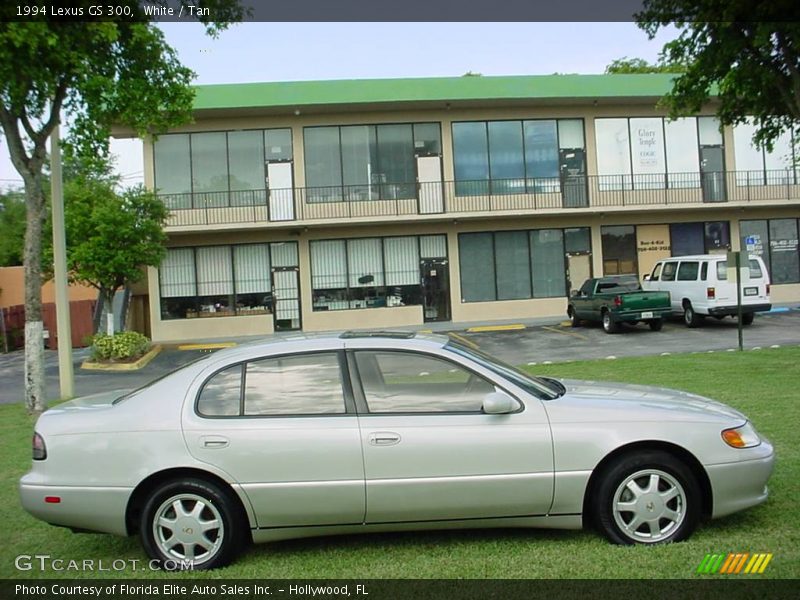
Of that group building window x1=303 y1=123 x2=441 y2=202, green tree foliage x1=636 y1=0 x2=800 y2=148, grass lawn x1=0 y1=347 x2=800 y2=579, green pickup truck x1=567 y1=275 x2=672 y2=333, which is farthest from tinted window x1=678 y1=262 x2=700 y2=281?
grass lawn x1=0 y1=347 x2=800 y2=579

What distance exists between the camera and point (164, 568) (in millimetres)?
4820

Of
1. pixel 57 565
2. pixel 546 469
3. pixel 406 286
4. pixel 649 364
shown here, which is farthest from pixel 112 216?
pixel 546 469

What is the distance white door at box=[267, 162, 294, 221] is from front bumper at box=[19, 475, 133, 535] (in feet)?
73.9

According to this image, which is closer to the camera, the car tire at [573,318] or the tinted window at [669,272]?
the tinted window at [669,272]

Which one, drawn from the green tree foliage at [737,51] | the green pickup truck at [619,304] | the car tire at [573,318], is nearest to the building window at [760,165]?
the green pickup truck at [619,304]

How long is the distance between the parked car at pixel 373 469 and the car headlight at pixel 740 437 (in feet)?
0.04

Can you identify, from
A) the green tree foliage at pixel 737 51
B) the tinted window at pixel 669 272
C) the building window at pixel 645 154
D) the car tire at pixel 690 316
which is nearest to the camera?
the green tree foliage at pixel 737 51

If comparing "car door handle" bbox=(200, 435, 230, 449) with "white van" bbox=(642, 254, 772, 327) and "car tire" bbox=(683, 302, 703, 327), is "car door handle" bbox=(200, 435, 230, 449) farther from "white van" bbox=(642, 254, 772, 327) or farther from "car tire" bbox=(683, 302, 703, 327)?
"car tire" bbox=(683, 302, 703, 327)

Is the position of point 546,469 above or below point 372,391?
below

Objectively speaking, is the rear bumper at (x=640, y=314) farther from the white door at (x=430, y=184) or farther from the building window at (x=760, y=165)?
the building window at (x=760, y=165)

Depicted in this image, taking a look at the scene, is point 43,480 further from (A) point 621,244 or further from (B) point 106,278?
(A) point 621,244

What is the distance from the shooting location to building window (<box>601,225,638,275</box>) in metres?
29.1

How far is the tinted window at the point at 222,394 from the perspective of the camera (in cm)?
501

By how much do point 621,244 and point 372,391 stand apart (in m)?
25.7
